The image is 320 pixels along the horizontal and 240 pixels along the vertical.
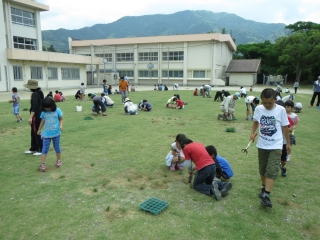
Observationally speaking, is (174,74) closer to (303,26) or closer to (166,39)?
(166,39)

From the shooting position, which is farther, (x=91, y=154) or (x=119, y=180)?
(x=91, y=154)

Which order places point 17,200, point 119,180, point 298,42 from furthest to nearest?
point 298,42
point 119,180
point 17,200

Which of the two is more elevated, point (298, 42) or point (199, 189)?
point (298, 42)

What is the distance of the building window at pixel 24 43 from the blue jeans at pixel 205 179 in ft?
102

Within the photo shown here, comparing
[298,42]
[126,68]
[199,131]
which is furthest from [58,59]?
[298,42]

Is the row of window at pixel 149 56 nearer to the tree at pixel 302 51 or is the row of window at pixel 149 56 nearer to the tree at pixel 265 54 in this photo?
the tree at pixel 302 51

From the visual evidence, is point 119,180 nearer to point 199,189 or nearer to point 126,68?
point 199,189

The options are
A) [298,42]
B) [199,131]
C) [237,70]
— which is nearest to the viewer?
[199,131]

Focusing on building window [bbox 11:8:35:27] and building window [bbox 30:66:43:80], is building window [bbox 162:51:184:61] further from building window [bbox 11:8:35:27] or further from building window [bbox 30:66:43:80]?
building window [bbox 30:66:43:80]

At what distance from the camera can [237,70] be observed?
45500 millimetres

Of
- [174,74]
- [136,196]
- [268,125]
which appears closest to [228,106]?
[268,125]

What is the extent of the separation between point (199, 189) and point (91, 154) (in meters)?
3.13

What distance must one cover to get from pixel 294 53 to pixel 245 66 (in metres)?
8.31

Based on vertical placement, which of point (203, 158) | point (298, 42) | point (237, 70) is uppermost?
point (298, 42)
